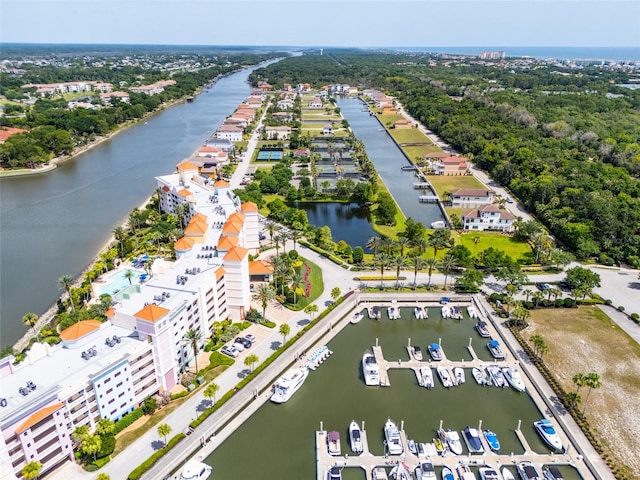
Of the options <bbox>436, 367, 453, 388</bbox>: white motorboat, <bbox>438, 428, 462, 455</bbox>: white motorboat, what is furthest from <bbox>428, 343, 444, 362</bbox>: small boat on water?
<bbox>438, 428, 462, 455</bbox>: white motorboat

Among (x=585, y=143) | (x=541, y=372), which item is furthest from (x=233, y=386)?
(x=585, y=143)

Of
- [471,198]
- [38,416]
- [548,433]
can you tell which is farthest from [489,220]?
[38,416]

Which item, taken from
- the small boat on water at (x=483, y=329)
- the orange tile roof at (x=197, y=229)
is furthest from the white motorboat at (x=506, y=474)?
the orange tile roof at (x=197, y=229)

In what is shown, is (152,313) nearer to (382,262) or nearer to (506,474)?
(382,262)

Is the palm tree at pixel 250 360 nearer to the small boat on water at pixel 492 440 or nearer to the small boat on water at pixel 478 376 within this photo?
the small boat on water at pixel 492 440

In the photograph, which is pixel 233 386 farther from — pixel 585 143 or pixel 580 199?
pixel 585 143
